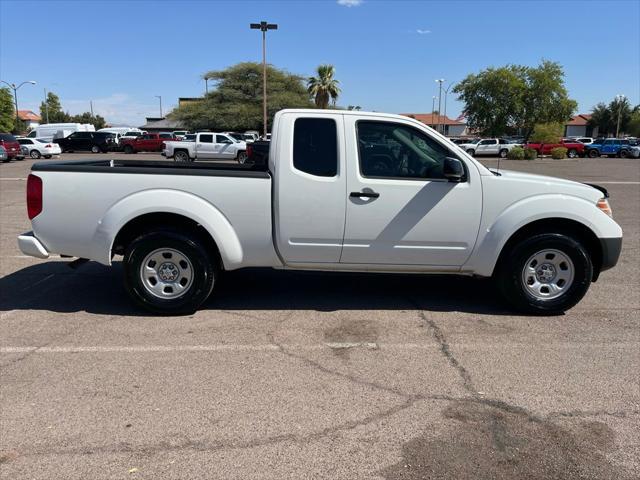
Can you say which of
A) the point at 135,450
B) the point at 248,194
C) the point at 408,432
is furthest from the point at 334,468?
the point at 248,194

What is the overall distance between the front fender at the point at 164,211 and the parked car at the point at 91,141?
1650 inches

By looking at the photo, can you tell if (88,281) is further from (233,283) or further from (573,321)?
(573,321)

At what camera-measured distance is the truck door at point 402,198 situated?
4941 millimetres

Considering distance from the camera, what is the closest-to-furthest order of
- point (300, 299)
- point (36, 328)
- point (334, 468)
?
point (334, 468)
point (36, 328)
point (300, 299)

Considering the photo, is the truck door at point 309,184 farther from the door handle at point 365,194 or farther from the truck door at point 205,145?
the truck door at point 205,145

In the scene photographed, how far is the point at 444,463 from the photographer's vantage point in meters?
2.90

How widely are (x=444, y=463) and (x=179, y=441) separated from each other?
148cm

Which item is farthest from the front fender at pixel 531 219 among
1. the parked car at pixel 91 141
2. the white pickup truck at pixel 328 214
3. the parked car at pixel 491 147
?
the parked car at pixel 91 141

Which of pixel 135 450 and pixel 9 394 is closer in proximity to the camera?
pixel 135 450

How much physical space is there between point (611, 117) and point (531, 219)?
359 feet

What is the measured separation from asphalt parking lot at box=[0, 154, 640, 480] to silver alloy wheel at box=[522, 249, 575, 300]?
29cm

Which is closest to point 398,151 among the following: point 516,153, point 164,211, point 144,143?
point 164,211

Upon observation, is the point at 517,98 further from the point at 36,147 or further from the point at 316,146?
the point at 316,146

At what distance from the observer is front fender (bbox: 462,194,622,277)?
5004 millimetres
